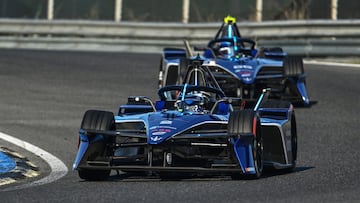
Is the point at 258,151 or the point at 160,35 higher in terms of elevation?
the point at 160,35

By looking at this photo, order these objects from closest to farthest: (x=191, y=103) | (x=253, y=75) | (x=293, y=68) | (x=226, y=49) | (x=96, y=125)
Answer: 1. (x=96, y=125)
2. (x=191, y=103)
3. (x=253, y=75)
4. (x=293, y=68)
5. (x=226, y=49)

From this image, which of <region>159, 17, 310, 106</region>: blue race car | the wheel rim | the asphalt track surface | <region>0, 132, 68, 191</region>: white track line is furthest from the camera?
<region>159, 17, 310, 106</region>: blue race car

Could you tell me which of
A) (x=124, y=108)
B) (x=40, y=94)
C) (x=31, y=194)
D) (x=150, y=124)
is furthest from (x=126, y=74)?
(x=31, y=194)

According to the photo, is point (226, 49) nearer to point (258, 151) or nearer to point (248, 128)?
point (258, 151)

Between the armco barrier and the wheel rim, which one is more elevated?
the armco barrier

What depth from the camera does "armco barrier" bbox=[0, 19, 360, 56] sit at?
2312 cm

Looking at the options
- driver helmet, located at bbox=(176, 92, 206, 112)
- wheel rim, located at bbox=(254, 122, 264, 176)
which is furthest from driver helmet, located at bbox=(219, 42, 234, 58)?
wheel rim, located at bbox=(254, 122, 264, 176)

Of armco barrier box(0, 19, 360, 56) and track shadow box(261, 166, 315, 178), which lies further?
armco barrier box(0, 19, 360, 56)

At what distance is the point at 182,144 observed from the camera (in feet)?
32.2

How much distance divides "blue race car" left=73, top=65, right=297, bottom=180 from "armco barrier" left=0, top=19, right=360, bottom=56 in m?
12.5

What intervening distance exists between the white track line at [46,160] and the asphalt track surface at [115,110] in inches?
3.5

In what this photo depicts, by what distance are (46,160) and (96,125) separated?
1.91 metres

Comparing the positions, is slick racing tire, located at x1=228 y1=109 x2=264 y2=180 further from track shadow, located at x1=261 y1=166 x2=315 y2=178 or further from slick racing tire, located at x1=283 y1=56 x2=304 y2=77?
slick racing tire, located at x1=283 y1=56 x2=304 y2=77

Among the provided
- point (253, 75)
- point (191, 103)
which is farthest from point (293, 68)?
point (191, 103)
